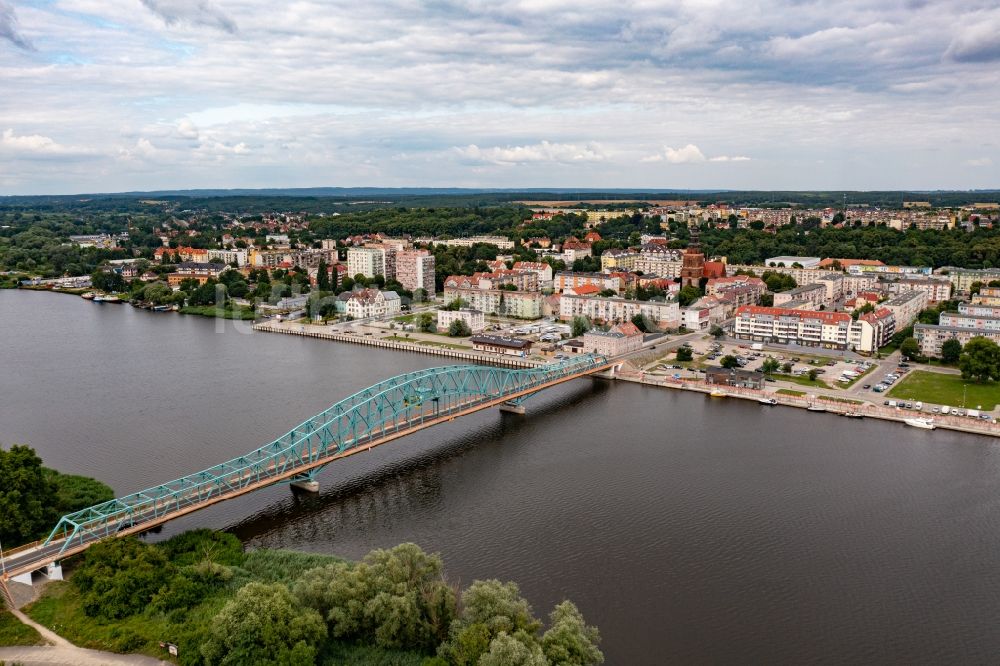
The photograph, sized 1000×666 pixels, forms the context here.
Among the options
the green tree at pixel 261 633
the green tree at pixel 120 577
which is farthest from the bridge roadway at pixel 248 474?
the green tree at pixel 261 633

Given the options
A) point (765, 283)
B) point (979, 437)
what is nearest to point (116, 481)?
point (979, 437)

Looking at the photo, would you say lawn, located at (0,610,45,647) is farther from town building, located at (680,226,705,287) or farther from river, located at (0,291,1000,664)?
town building, located at (680,226,705,287)

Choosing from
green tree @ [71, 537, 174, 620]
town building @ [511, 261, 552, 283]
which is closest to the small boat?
green tree @ [71, 537, 174, 620]

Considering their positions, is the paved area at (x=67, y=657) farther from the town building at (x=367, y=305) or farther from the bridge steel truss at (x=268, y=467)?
the town building at (x=367, y=305)

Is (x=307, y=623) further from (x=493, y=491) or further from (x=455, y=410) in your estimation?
(x=455, y=410)

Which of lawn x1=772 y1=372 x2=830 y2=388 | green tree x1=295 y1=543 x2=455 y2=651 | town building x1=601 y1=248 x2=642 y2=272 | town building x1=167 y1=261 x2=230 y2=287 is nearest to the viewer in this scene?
green tree x1=295 y1=543 x2=455 y2=651

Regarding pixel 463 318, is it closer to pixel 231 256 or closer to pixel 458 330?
pixel 458 330
